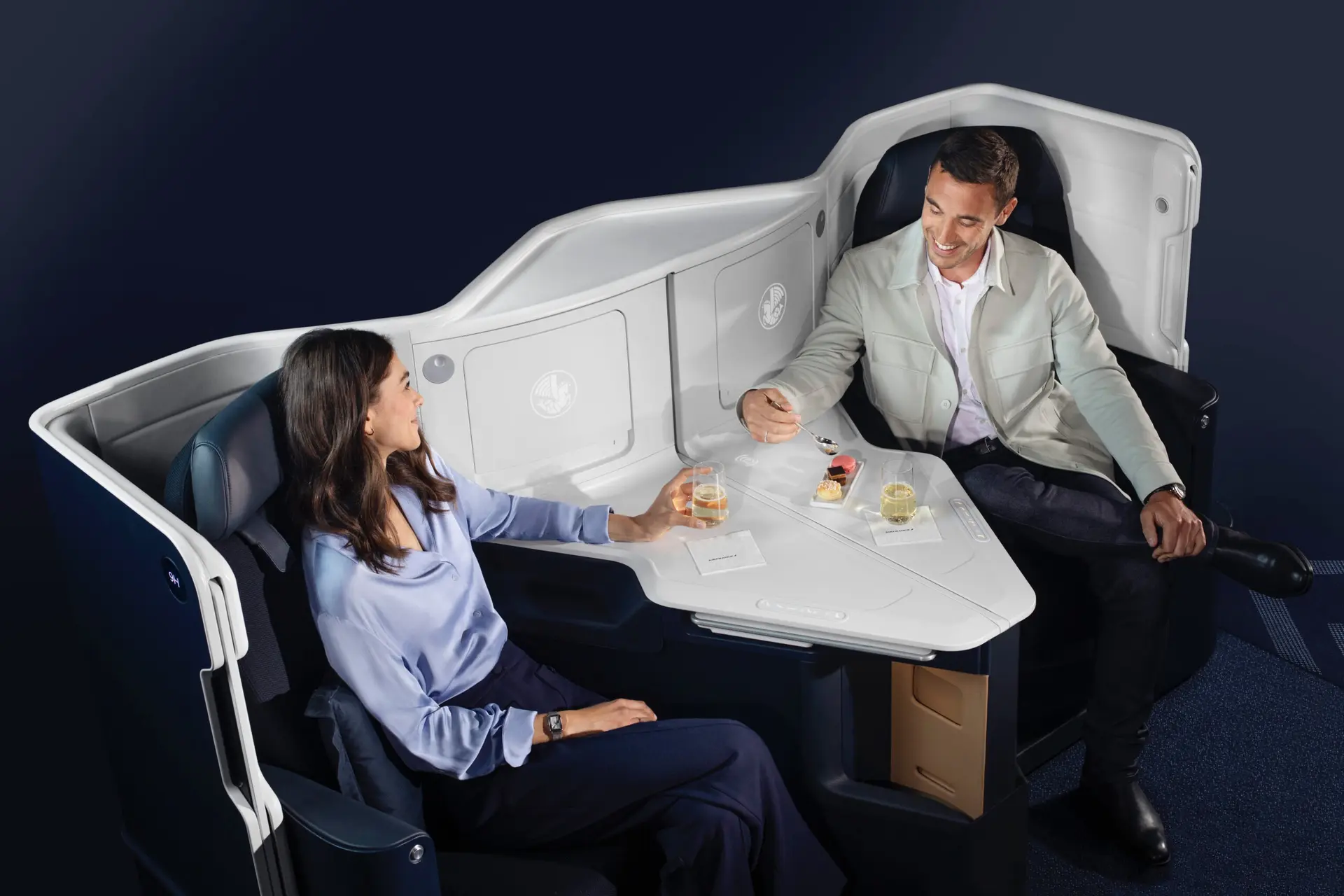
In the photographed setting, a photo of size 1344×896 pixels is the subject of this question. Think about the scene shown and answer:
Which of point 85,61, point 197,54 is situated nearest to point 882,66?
point 197,54

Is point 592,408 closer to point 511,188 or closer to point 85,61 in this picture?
point 511,188

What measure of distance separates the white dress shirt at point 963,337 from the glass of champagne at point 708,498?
682 millimetres

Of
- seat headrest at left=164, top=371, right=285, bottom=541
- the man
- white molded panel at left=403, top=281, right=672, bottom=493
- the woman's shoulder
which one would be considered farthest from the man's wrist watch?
seat headrest at left=164, top=371, right=285, bottom=541

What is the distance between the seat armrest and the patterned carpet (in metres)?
2.42

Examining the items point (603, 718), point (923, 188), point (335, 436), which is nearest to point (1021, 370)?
point (923, 188)

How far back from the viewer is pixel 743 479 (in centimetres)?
302

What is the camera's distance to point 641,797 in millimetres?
2391

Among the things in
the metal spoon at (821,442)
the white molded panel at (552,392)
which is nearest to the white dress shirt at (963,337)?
the metal spoon at (821,442)

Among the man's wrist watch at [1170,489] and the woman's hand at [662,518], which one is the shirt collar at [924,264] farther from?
the woman's hand at [662,518]

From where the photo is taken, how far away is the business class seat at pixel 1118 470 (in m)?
3.04

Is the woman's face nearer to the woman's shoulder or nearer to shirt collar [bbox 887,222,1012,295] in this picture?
the woman's shoulder

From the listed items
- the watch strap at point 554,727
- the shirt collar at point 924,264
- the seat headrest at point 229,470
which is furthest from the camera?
the shirt collar at point 924,264

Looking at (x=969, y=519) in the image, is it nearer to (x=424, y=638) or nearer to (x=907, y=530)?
(x=907, y=530)

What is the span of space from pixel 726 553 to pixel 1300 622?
6.14ft
